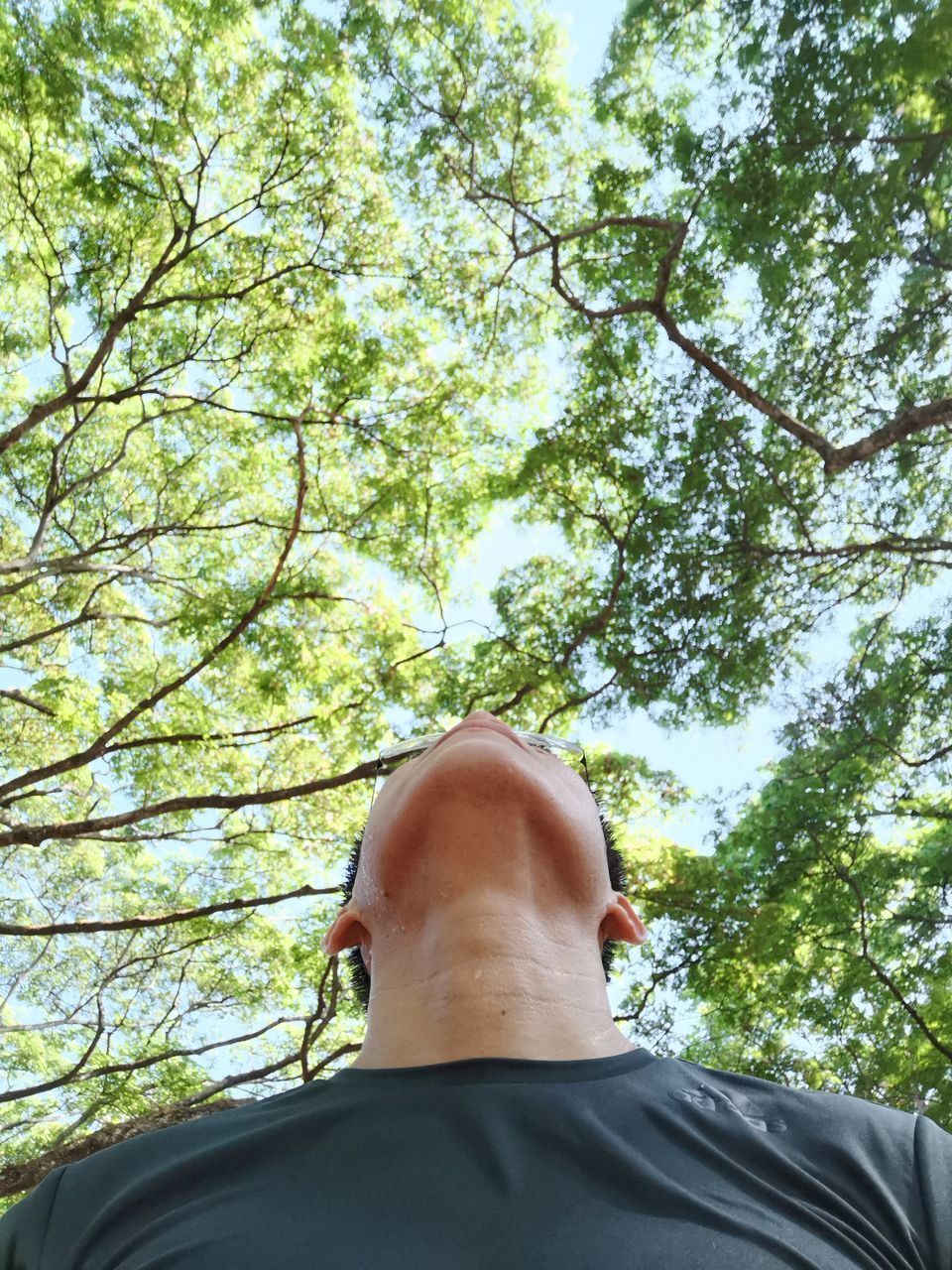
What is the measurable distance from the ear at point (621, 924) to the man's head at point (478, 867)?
9cm

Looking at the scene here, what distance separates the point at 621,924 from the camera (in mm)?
Result: 2268

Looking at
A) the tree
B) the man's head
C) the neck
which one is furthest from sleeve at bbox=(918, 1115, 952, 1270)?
the tree

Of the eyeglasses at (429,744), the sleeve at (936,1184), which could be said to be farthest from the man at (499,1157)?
the eyeglasses at (429,744)

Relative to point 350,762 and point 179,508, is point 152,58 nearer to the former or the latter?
point 179,508

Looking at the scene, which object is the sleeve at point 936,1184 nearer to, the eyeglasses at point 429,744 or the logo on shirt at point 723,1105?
the logo on shirt at point 723,1105

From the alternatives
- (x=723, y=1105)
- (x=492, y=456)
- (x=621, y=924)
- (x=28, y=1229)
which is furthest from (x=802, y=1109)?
(x=492, y=456)

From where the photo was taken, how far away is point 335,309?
8.00m

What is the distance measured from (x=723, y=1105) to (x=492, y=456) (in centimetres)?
703

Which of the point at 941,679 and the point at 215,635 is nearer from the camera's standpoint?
the point at 941,679

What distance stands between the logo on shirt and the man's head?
37 cm

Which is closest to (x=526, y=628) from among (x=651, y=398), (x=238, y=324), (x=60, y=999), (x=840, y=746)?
(x=651, y=398)

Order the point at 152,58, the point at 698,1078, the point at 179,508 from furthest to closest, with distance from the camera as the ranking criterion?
the point at 179,508, the point at 152,58, the point at 698,1078

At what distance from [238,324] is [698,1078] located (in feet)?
25.4

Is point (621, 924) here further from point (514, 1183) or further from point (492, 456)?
point (492, 456)
